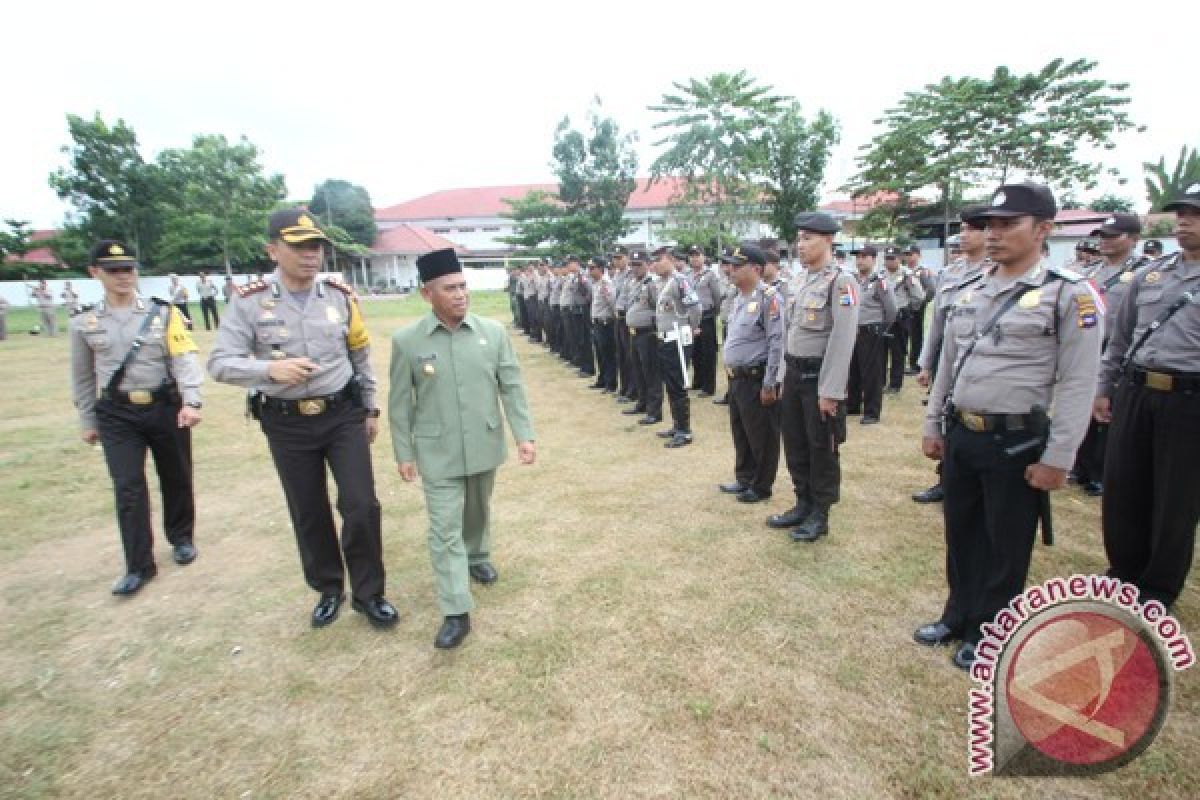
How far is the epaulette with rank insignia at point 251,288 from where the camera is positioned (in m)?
3.00

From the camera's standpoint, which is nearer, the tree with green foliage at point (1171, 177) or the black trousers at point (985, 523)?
the black trousers at point (985, 523)

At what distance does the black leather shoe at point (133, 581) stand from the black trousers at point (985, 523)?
14.8 feet

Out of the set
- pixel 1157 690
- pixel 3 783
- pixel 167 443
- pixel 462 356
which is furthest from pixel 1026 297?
pixel 167 443

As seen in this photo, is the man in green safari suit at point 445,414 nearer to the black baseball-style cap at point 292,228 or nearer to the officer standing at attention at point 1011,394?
the black baseball-style cap at point 292,228

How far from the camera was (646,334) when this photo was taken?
7320 mm

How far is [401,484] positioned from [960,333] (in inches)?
178

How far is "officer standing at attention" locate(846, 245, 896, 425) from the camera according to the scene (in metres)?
7.04

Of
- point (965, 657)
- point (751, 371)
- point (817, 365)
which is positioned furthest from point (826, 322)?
point (965, 657)

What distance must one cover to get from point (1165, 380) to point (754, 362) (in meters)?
2.23

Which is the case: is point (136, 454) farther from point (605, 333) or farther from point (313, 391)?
point (605, 333)

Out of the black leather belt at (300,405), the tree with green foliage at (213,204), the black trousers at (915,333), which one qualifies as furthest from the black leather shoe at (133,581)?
the tree with green foliage at (213,204)

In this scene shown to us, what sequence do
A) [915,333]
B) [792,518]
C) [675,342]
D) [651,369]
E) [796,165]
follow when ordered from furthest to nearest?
[796,165] < [915,333] < [651,369] < [675,342] < [792,518]

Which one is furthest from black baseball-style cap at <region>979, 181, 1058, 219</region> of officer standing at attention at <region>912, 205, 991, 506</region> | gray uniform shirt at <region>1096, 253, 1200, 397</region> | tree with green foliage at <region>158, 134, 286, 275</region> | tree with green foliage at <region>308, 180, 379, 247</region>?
tree with green foliage at <region>308, 180, 379, 247</region>

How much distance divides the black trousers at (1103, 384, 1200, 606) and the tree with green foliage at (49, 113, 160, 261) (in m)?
45.5
